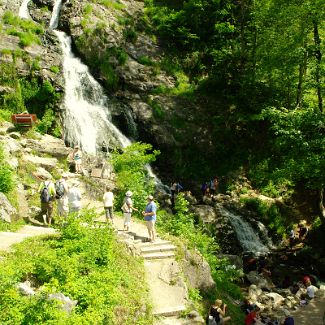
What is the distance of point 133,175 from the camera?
60.0 ft

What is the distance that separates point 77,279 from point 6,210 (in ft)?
17.2

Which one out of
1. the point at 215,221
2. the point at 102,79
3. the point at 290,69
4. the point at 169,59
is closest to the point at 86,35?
the point at 102,79

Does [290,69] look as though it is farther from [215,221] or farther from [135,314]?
[135,314]

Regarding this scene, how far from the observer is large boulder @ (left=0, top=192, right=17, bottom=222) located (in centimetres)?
1282

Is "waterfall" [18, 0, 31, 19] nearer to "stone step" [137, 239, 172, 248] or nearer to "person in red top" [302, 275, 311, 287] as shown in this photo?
"stone step" [137, 239, 172, 248]

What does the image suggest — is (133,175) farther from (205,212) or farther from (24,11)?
(24,11)

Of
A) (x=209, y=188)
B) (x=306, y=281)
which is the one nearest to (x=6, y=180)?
(x=306, y=281)

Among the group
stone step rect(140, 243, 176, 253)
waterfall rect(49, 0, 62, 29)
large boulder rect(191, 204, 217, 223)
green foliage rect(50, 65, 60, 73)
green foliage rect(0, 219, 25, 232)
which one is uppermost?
waterfall rect(49, 0, 62, 29)

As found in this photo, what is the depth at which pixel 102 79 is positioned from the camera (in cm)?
2838

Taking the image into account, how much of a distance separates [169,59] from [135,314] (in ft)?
82.8

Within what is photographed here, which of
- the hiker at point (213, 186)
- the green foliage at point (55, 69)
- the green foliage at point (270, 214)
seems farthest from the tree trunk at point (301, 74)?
the green foliage at point (55, 69)

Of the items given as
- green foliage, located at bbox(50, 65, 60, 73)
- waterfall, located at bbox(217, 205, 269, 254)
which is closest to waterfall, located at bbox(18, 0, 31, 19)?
green foliage, located at bbox(50, 65, 60, 73)

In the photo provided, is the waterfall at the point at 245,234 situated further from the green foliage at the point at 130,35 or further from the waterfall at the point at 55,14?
the waterfall at the point at 55,14

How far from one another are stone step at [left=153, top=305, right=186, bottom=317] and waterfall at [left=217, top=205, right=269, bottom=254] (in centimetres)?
1182
